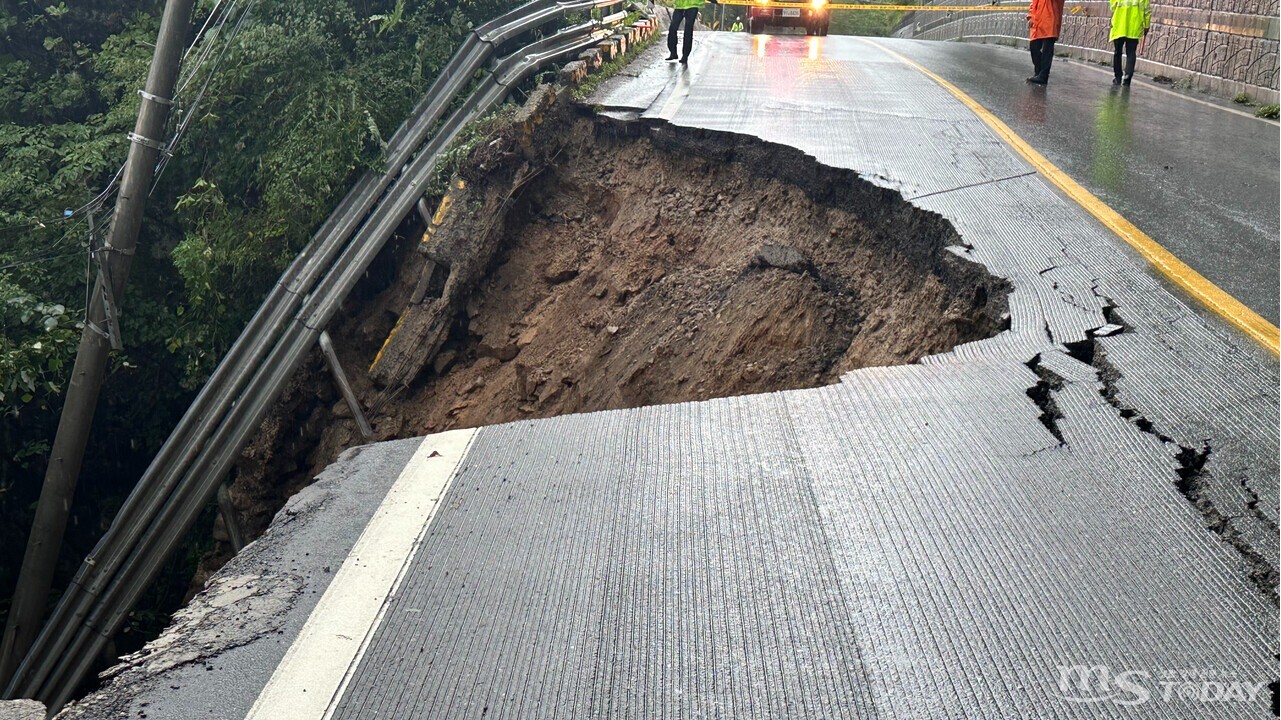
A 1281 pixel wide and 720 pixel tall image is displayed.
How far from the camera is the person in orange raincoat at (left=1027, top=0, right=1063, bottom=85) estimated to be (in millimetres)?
12398

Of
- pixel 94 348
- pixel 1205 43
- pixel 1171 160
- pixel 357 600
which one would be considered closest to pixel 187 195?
pixel 94 348

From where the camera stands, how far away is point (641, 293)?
7.82 m

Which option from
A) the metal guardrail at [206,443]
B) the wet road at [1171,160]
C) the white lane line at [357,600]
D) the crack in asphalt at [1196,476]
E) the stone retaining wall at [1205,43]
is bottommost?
the metal guardrail at [206,443]

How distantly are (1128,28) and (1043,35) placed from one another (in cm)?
123

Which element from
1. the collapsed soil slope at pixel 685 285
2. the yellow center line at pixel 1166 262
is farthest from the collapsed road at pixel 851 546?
the collapsed soil slope at pixel 685 285

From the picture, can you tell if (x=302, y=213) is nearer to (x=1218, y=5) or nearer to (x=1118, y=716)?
(x=1118, y=716)

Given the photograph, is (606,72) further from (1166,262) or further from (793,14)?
(793,14)

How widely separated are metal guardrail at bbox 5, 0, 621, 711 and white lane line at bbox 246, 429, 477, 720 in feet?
17.9

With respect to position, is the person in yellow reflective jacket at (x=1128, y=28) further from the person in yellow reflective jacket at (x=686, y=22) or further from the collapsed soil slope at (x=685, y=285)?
Answer: the collapsed soil slope at (x=685, y=285)

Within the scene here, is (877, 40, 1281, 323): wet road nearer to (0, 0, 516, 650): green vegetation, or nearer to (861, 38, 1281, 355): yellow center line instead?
(861, 38, 1281, 355): yellow center line

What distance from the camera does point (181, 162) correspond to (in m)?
9.98

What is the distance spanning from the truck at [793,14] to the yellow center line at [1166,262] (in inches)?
586

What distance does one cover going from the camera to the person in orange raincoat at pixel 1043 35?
12.4 metres

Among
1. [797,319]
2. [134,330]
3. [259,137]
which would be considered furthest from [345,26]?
[797,319]
